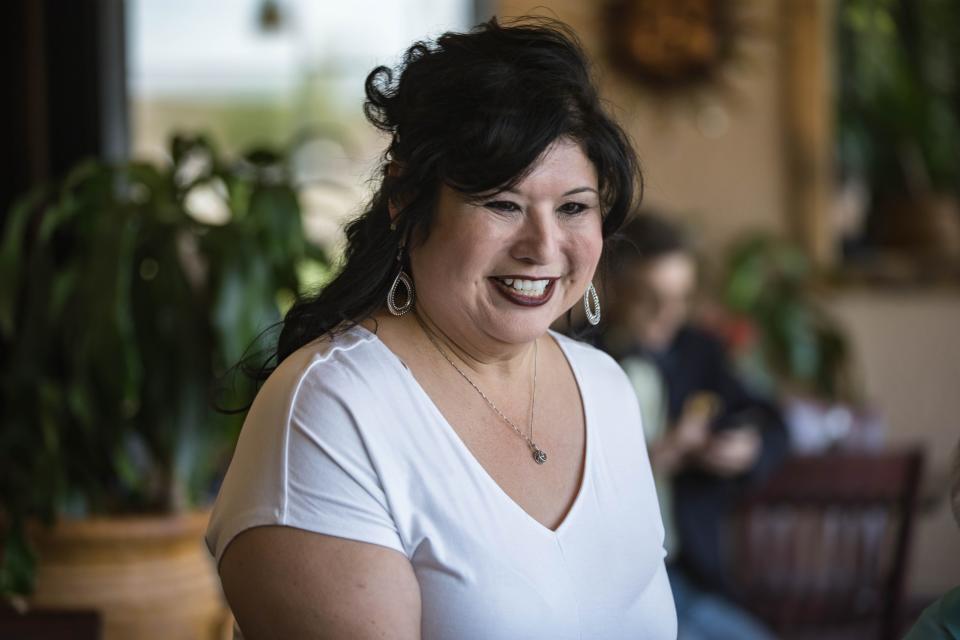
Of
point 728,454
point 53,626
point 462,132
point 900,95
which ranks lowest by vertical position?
point 728,454

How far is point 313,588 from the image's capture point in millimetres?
1144

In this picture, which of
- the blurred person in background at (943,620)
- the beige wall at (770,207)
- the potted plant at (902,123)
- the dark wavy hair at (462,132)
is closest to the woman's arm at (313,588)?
the dark wavy hair at (462,132)

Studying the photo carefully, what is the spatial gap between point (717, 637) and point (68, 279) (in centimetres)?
153

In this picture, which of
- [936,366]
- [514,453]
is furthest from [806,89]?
[514,453]

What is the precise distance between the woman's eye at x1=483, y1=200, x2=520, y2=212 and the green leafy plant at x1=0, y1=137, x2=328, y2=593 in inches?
38.6

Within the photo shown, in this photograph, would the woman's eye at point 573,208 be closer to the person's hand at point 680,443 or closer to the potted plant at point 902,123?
the person's hand at point 680,443

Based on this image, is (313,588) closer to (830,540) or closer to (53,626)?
(53,626)

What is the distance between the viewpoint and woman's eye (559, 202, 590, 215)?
131 cm

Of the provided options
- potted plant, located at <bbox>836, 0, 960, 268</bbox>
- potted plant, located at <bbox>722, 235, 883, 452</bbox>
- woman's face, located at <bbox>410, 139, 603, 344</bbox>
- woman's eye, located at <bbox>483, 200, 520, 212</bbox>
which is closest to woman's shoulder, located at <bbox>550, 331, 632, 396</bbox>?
woman's face, located at <bbox>410, 139, 603, 344</bbox>

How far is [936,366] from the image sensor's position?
401cm

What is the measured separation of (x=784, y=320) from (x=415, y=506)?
2822 mm

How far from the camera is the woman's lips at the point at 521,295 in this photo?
4.27 feet

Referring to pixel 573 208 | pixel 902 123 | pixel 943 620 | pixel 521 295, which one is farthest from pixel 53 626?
pixel 902 123

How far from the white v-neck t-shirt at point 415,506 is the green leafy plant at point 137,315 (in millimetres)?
897
